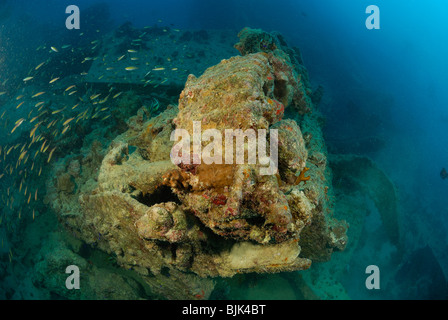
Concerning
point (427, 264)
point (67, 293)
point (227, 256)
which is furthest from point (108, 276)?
point (427, 264)

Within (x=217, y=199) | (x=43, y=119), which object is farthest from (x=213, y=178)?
(x=43, y=119)

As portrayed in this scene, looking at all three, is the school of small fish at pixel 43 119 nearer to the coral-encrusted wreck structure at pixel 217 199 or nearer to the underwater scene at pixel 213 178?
the underwater scene at pixel 213 178

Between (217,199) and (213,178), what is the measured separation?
0.85ft

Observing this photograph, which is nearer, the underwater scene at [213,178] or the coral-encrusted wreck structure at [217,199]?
the coral-encrusted wreck structure at [217,199]

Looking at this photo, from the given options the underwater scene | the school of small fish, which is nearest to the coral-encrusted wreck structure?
the underwater scene

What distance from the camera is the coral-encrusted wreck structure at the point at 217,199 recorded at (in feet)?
8.92

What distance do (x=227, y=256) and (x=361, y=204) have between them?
9864 millimetres

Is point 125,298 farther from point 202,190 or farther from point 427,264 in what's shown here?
point 427,264

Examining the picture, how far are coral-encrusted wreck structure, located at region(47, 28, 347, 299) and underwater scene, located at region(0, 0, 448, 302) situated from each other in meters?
0.03

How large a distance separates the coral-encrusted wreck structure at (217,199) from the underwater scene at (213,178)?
0.03 m

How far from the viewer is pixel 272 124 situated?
11.3 feet

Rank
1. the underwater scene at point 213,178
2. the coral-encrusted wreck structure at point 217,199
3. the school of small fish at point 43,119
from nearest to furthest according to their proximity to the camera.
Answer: the coral-encrusted wreck structure at point 217,199
the underwater scene at point 213,178
the school of small fish at point 43,119

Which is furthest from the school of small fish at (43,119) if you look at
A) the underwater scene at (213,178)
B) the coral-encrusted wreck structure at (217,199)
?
the coral-encrusted wreck structure at (217,199)

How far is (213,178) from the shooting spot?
2709 mm
